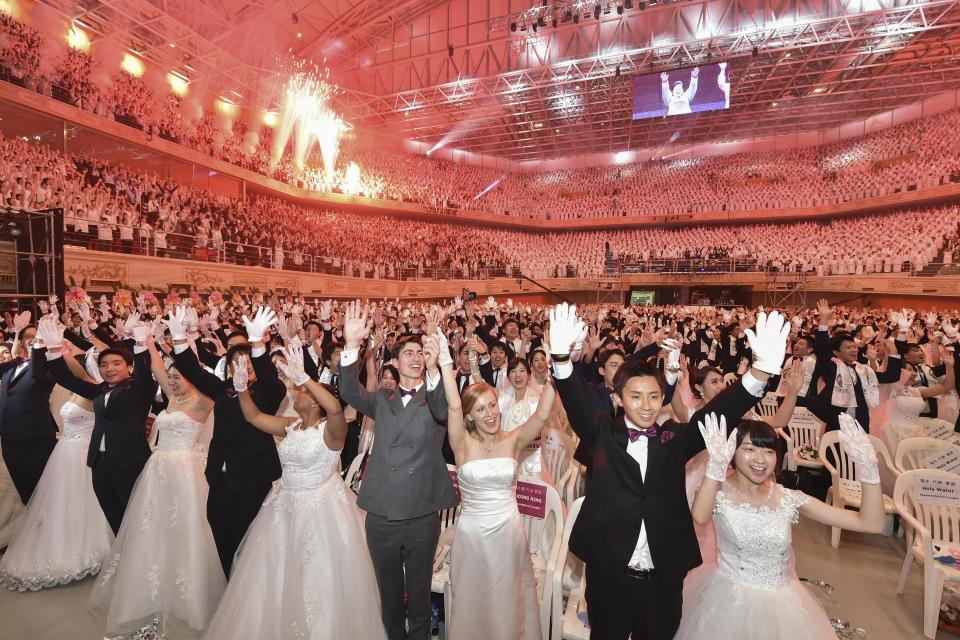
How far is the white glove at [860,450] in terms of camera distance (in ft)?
7.82

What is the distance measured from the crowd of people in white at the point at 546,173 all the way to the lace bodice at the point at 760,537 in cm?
2067

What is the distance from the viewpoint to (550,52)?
2384 centimetres

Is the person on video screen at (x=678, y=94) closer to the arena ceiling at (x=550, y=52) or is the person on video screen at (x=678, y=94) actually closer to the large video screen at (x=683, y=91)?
the large video screen at (x=683, y=91)

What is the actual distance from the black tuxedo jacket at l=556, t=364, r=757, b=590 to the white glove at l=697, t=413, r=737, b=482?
2.9 inches

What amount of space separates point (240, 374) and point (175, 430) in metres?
1.10

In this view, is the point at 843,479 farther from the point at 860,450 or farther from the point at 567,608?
the point at 567,608

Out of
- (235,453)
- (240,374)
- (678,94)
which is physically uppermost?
(678,94)

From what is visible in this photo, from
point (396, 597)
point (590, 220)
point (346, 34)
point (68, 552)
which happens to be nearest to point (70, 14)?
point (346, 34)

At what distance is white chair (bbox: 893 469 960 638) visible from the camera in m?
3.51

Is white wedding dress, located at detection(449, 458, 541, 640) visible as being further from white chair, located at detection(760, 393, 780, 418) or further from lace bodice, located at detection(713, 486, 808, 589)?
white chair, located at detection(760, 393, 780, 418)

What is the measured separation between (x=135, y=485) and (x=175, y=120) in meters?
22.4

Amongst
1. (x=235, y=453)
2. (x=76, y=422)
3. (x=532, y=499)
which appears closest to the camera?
(x=235, y=453)

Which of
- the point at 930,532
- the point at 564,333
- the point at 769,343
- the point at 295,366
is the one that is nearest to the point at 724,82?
the point at 930,532

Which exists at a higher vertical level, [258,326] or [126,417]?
[258,326]
